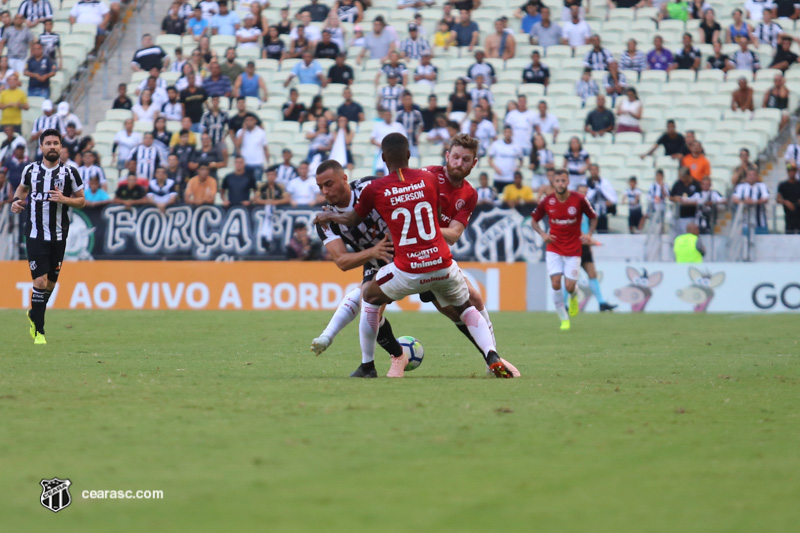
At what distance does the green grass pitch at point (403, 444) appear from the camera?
14.0 ft

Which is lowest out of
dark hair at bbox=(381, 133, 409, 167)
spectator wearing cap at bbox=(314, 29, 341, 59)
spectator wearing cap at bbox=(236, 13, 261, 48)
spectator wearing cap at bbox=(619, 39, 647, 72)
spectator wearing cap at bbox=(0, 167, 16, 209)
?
spectator wearing cap at bbox=(0, 167, 16, 209)

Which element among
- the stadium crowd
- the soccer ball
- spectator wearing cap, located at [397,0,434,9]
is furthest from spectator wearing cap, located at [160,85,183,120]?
the soccer ball

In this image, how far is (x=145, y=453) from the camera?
211 inches

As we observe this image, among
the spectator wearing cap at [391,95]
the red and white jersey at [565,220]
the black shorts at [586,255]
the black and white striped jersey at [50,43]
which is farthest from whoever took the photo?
the black and white striped jersey at [50,43]

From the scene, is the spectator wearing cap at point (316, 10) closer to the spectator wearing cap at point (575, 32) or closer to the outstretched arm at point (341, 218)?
the spectator wearing cap at point (575, 32)

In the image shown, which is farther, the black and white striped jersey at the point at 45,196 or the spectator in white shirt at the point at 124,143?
the spectator in white shirt at the point at 124,143

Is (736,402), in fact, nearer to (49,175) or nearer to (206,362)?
(206,362)

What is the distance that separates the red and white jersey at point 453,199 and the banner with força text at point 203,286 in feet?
39.3

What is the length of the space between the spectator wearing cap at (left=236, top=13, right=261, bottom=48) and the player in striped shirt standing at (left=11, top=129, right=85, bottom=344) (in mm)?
13923

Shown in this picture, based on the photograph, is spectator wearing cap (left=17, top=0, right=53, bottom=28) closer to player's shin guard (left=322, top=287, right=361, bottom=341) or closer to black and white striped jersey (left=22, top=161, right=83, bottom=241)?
black and white striped jersey (left=22, top=161, right=83, bottom=241)

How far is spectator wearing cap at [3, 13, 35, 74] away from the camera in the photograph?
26219 millimetres

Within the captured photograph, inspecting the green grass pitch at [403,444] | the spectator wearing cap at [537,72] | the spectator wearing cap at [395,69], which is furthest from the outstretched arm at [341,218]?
the spectator wearing cap at [537,72]

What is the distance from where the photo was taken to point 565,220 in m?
16.9

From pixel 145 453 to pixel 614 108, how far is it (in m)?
20.0
